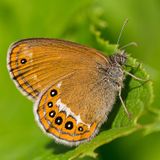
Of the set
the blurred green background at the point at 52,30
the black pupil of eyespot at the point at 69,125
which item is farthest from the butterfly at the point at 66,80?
the blurred green background at the point at 52,30

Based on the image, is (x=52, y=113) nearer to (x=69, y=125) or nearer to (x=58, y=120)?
(x=58, y=120)

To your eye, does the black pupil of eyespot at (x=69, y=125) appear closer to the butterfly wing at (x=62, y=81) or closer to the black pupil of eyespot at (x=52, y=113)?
the butterfly wing at (x=62, y=81)

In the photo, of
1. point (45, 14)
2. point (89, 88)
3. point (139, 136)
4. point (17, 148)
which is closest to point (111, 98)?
point (89, 88)

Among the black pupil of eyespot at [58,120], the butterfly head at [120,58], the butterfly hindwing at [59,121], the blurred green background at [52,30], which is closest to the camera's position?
the butterfly hindwing at [59,121]

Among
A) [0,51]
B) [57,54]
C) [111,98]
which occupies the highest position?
[0,51]

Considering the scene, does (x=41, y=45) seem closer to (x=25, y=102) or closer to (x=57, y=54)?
(x=57, y=54)

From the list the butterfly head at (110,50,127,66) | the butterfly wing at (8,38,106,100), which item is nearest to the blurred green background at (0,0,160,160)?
the butterfly head at (110,50,127,66)

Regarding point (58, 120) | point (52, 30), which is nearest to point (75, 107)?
point (58, 120)

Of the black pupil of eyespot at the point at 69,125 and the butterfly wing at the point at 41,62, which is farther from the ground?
the butterfly wing at the point at 41,62
